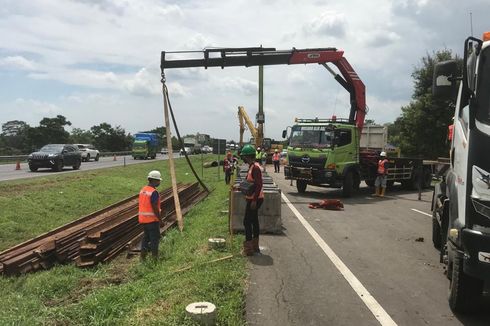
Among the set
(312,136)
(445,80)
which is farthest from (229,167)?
(445,80)

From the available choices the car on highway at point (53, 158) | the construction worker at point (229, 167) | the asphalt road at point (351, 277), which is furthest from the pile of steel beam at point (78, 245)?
the car on highway at point (53, 158)

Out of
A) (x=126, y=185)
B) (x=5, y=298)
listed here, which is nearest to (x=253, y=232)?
(x=5, y=298)

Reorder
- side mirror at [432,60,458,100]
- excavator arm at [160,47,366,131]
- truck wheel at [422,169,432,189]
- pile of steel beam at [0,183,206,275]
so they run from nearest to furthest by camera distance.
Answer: side mirror at [432,60,458,100] < pile of steel beam at [0,183,206,275] < excavator arm at [160,47,366,131] < truck wheel at [422,169,432,189]

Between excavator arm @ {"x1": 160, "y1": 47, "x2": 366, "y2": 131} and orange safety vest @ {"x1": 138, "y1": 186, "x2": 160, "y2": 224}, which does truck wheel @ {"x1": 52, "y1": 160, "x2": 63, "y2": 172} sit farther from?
orange safety vest @ {"x1": 138, "y1": 186, "x2": 160, "y2": 224}

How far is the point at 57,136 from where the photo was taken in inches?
2926

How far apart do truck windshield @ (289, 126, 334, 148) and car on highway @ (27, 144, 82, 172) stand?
61.0ft

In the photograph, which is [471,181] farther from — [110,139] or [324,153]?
[110,139]

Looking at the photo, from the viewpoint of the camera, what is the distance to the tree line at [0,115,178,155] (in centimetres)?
7256

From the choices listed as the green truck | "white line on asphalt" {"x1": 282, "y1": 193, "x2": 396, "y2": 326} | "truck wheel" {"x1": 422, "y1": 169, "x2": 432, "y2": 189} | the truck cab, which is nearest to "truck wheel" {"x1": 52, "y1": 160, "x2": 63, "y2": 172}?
the green truck

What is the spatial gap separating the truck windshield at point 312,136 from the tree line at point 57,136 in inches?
2249

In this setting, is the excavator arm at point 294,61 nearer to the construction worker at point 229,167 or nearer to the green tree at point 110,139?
the construction worker at point 229,167

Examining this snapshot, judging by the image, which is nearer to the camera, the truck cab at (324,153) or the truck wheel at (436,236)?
the truck wheel at (436,236)

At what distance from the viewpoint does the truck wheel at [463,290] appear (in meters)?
5.32

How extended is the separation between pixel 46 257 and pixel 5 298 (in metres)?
1.50
